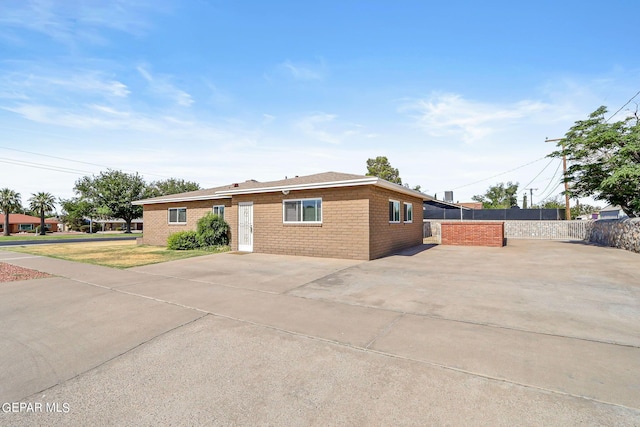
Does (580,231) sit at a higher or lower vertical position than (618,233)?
lower

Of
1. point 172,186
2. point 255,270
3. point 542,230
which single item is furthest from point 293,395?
point 172,186

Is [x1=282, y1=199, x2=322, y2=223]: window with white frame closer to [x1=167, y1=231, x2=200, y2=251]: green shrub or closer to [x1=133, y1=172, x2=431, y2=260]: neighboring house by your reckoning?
[x1=133, y1=172, x2=431, y2=260]: neighboring house

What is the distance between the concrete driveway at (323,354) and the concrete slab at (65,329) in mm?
24

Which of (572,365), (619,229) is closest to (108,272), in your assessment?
(572,365)

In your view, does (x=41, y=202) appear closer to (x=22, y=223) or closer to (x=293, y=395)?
(x=22, y=223)

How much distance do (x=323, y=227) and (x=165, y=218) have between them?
13159 mm

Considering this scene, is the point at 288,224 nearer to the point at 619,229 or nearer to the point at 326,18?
the point at 326,18

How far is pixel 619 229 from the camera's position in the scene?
15.2m

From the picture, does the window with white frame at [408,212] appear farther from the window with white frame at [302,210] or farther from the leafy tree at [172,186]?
the leafy tree at [172,186]

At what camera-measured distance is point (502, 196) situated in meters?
55.7

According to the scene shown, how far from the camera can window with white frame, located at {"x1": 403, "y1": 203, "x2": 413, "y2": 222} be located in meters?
16.0

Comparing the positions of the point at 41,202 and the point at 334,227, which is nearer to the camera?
the point at 334,227

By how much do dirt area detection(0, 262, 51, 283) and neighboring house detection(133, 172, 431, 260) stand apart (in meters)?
7.54

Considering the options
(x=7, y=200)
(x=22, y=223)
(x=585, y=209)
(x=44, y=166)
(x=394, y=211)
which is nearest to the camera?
(x=394, y=211)
